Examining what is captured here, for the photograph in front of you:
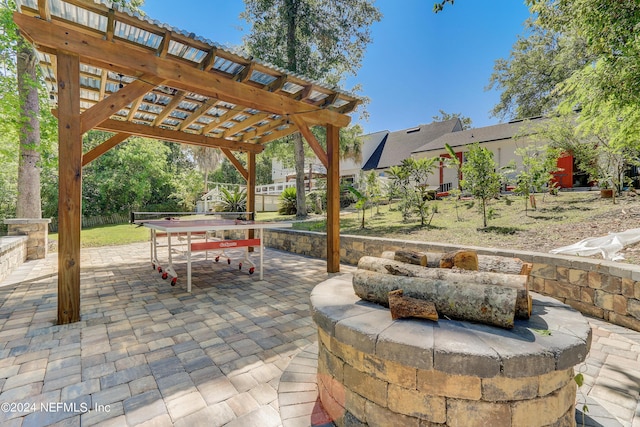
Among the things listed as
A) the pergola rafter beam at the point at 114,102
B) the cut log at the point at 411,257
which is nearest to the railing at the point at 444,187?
the cut log at the point at 411,257

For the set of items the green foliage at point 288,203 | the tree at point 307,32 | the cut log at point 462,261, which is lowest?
the cut log at point 462,261

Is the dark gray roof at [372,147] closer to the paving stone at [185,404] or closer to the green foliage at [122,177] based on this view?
the green foliage at [122,177]

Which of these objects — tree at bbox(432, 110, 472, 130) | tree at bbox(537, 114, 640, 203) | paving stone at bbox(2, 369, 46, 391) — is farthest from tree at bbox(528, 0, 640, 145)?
tree at bbox(432, 110, 472, 130)

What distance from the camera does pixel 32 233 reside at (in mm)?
7055

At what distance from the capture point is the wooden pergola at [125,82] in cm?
305

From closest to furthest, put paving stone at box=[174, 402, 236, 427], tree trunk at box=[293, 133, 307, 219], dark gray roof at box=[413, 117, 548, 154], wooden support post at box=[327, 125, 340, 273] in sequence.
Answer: paving stone at box=[174, 402, 236, 427], wooden support post at box=[327, 125, 340, 273], tree trunk at box=[293, 133, 307, 219], dark gray roof at box=[413, 117, 548, 154]

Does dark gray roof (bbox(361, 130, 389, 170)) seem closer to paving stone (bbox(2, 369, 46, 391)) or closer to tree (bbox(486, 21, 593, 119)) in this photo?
tree (bbox(486, 21, 593, 119))

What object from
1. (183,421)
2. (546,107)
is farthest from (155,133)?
(546,107)

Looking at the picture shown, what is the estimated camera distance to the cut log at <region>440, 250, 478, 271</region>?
6.66ft

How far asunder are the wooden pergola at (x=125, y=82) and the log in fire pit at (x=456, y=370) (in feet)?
11.5

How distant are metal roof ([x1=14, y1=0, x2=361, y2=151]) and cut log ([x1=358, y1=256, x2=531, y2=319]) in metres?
3.48

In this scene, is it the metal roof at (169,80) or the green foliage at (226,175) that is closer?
the metal roof at (169,80)

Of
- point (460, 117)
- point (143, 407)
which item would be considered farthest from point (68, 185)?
point (460, 117)

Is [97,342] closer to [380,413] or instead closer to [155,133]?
[380,413]
